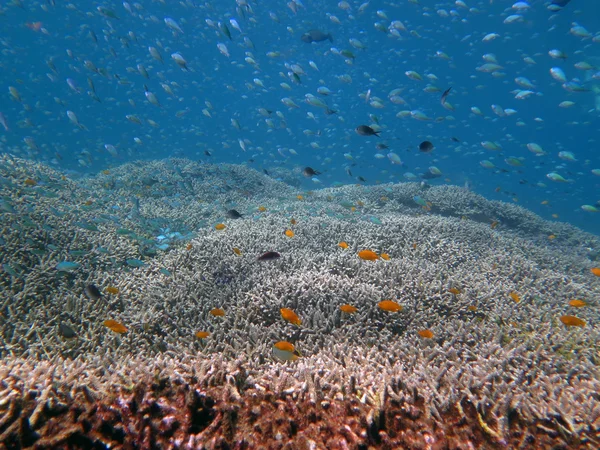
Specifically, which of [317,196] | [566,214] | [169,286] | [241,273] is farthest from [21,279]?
[566,214]

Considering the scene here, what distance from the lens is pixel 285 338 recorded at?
3480 millimetres

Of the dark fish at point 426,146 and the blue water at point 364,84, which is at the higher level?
the blue water at point 364,84

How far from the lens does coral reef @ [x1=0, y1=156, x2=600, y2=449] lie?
2.16 meters

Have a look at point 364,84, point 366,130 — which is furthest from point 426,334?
point 364,84

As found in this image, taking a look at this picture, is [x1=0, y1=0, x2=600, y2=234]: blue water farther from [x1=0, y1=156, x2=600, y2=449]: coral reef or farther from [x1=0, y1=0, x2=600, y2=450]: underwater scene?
[x1=0, y1=156, x2=600, y2=449]: coral reef

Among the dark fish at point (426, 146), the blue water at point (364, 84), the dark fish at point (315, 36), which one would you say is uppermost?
the blue water at point (364, 84)

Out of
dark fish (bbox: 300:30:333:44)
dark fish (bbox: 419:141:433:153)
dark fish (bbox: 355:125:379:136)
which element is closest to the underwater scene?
dark fish (bbox: 419:141:433:153)

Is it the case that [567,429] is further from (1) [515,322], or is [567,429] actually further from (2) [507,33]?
(2) [507,33]

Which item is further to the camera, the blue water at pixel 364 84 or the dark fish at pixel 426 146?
the blue water at pixel 364 84

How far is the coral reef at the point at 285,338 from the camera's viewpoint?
2164 millimetres

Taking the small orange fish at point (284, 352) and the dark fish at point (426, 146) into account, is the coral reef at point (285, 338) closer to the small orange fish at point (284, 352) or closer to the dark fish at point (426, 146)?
the small orange fish at point (284, 352)

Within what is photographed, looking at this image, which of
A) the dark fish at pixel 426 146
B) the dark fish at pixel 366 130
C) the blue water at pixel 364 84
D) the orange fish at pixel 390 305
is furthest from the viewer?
the blue water at pixel 364 84

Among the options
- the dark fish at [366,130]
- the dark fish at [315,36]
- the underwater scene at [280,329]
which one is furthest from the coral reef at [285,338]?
the dark fish at [315,36]

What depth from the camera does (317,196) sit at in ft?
42.3
